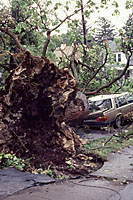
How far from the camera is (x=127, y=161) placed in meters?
8.62

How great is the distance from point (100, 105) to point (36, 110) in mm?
6890

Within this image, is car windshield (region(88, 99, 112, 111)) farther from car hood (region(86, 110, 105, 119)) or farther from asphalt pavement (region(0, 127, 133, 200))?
asphalt pavement (region(0, 127, 133, 200))

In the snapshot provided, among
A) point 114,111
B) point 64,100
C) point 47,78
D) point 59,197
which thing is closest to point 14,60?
point 47,78

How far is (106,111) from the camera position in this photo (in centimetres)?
1491

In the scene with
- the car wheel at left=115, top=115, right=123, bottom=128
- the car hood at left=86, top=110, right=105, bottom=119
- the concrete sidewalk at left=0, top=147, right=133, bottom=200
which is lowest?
the concrete sidewalk at left=0, top=147, right=133, bottom=200

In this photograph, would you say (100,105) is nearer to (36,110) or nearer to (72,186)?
(36,110)

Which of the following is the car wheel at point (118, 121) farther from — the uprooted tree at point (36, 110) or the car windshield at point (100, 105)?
the uprooted tree at point (36, 110)

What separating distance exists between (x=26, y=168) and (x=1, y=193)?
183 cm

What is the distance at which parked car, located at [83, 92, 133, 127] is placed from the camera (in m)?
14.9

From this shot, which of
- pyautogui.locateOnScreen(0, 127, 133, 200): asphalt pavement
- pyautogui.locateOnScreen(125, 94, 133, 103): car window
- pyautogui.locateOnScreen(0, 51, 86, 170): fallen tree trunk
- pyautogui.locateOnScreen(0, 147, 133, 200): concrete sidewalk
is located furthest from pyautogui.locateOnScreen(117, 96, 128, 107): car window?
pyautogui.locateOnScreen(0, 127, 133, 200): asphalt pavement

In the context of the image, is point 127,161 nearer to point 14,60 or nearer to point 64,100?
point 64,100

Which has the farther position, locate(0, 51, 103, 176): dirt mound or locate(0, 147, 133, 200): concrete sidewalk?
locate(0, 51, 103, 176): dirt mound

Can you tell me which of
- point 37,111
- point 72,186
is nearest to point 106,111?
point 37,111

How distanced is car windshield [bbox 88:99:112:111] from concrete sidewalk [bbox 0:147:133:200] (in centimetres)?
726
